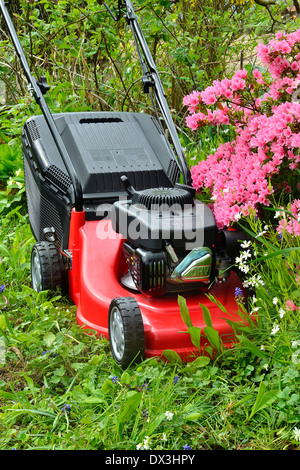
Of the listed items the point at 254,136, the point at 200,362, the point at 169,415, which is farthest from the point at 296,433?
the point at 254,136

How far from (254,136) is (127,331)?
1160mm

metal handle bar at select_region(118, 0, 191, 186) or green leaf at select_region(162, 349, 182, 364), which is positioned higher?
metal handle bar at select_region(118, 0, 191, 186)

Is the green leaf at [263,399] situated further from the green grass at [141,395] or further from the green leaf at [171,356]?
the green leaf at [171,356]

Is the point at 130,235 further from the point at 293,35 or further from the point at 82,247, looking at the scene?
the point at 293,35

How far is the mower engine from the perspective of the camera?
2.11 m

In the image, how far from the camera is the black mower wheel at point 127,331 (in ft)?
6.73

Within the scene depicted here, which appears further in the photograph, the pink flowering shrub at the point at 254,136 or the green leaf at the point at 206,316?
the pink flowering shrub at the point at 254,136

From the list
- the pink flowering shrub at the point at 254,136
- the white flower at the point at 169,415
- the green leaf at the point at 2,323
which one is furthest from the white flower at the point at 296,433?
the green leaf at the point at 2,323

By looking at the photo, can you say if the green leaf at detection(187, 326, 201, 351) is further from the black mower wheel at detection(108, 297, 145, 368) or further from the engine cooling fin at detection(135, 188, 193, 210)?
the engine cooling fin at detection(135, 188, 193, 210)

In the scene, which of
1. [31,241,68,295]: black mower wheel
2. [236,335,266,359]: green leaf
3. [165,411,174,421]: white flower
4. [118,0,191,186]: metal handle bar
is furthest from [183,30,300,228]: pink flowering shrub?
[165,411,174,421]: white flower

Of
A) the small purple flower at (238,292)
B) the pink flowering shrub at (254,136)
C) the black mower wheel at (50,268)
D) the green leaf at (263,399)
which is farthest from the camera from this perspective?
the black mower wheel at (50,268)

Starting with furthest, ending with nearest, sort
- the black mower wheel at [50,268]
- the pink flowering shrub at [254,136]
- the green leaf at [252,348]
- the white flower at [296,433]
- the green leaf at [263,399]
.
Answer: the black mower wheel at [50,268], the pink flowering shrub at [254,136], the green leaf at [252,348], the green leaf at [263,399], the white flower at [296,433]

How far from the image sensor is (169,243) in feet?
6.98

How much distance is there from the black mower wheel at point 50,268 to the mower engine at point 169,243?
0.44m
